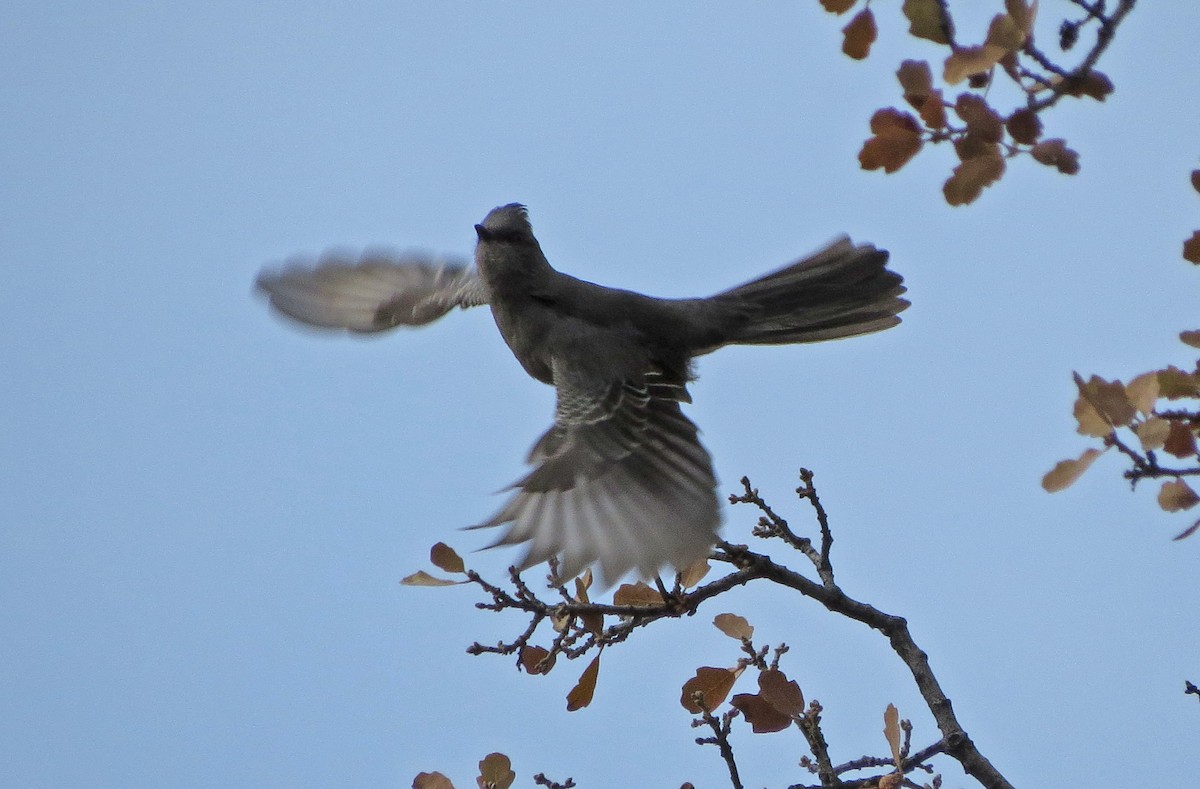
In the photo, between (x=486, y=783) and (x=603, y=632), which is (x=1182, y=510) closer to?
(x=603, y=632)

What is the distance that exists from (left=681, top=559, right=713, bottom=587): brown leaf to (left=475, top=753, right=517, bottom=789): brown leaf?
2.41 feet

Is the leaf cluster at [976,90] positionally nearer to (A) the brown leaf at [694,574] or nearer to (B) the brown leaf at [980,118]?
(B) the brown leaf at [980,118]

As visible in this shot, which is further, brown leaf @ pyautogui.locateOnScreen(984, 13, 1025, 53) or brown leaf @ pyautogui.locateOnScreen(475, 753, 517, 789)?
brown leaf @ pyautogui.locateOnScreen(475, 753, 517, 789)

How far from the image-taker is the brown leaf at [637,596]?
145 inches

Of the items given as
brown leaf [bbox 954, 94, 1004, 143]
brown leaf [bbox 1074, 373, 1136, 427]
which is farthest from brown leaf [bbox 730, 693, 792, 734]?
brown leaf [bbox 954, 94, 1004, 143]

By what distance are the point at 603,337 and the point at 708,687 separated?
8.08 ft

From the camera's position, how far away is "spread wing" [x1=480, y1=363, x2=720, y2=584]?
12.9ft

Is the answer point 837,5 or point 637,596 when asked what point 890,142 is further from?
point 637,596

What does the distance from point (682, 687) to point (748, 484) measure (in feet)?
2.18

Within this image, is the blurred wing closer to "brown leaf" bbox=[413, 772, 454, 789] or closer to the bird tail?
the bird tail

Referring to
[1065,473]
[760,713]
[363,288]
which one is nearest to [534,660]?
[760,713]

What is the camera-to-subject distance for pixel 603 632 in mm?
3682

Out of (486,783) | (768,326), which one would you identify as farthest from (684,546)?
(768,326)

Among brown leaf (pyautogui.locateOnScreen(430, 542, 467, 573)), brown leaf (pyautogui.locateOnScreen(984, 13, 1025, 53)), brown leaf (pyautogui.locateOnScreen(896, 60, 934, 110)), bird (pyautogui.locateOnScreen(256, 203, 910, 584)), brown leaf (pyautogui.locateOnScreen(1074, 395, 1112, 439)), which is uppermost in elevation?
bird (pyautogui.locateOnScreen(256, 203, 910, 584))
